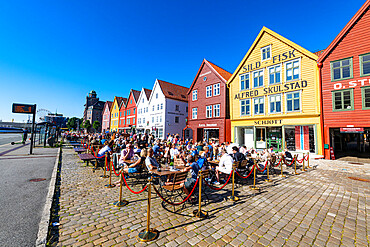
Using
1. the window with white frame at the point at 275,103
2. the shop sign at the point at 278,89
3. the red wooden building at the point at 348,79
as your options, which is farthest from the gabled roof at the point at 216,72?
the red wooden building at the point at 348,79

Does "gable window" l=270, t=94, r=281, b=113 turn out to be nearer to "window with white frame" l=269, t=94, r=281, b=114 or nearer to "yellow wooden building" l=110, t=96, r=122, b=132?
"window with white frame" l=269, t=94, r=281, b=114

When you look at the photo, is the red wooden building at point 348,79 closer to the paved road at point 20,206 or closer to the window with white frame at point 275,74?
the window with white frame at point 275,74

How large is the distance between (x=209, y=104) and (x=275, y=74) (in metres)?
9.85

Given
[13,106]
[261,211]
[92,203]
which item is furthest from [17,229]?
[13,106]

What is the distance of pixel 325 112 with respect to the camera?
15094 millimetres

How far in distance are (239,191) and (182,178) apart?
9.64 ft

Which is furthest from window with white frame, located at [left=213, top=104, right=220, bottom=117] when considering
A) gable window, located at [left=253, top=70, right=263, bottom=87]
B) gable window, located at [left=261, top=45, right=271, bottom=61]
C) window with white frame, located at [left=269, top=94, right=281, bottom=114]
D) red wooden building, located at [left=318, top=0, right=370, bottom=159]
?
red wooden building, located at [left=318, top=0, right=370, bottom=159]

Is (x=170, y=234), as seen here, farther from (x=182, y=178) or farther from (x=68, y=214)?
(x=68, y=214)

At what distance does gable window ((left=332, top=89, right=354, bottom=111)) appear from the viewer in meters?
14.0

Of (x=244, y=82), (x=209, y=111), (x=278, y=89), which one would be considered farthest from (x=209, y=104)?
(x=278, y=89)

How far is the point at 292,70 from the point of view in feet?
57.2

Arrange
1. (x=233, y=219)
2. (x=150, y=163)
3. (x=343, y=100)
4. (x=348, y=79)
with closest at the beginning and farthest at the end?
(x=233, y=219) < (x=150, y=163) < (x=348, y=79) < (x=343, y=100)

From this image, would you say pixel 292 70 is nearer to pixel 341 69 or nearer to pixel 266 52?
pixel 341 69

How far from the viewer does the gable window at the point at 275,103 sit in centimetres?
1812
